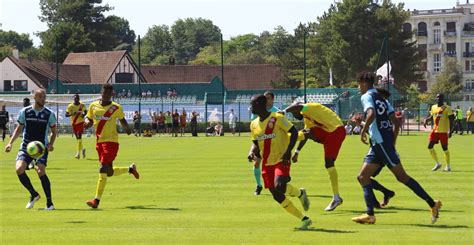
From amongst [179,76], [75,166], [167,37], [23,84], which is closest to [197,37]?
[167,37]

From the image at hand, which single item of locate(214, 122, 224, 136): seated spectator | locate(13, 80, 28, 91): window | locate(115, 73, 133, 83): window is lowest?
locate(214, 122, 224, 136): seated spectator

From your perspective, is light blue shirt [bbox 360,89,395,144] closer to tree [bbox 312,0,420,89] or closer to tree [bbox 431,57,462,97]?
tree [bbox 312,0,420,89]

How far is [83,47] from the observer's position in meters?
115

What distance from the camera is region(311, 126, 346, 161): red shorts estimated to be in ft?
50.0

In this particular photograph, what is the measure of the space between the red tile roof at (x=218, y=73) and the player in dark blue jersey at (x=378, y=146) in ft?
293

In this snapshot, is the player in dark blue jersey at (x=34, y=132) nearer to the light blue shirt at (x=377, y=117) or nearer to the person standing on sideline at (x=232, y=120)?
the light blue shirt at (x=377, y=117)

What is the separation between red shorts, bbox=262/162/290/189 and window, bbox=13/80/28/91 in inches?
3223

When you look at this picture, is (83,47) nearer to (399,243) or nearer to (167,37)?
(167,37)

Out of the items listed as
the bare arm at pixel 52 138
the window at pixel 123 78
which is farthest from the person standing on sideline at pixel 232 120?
the bare arm at pixel 52 138

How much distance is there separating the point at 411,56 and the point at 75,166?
225ft

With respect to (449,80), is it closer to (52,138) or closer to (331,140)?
(331,140)

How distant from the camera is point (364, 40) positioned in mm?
89375

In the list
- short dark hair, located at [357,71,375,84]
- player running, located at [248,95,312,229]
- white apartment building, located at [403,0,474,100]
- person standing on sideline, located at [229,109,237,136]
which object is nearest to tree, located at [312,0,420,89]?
person standing on sideline, located at [229,109,237,136]

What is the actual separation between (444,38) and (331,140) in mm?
127563
